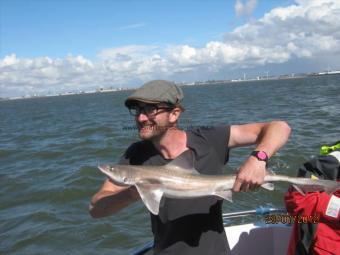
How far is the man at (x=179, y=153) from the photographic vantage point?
369cm

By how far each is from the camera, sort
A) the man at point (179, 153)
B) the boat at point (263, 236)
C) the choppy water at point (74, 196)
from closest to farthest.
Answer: the man at point (179, 153) < the boat at point (263, 236) < the choppy water at point (74, 196)

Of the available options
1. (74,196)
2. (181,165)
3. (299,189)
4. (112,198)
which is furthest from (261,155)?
(74,196)

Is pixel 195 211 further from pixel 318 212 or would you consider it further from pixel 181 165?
pixel 318 212

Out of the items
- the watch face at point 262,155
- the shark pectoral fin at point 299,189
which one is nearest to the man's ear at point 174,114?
the watch face at point 262,155

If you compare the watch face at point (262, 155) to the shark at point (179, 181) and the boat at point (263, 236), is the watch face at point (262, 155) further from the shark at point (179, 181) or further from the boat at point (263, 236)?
the boat at point (263, 236)

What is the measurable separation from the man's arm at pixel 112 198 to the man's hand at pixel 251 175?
3.05ft

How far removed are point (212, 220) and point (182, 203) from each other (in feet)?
1.05

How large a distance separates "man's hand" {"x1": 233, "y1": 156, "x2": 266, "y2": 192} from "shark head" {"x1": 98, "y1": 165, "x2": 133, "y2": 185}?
91cm

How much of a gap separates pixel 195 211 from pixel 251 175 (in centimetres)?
61

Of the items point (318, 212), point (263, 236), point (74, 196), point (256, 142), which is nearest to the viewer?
point (318, 212)

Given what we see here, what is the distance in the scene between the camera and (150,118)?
12.2 feet

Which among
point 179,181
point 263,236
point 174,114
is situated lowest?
point 263,236

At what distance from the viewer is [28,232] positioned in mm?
10578

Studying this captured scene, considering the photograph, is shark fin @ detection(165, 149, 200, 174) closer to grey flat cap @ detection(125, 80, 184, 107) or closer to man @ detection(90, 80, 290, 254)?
man @ detection(90, 80, 290, 254)
